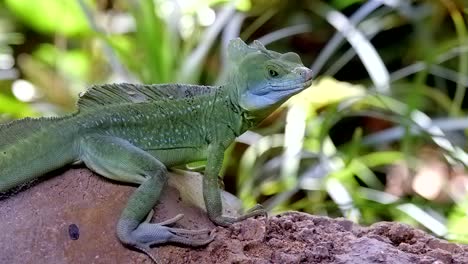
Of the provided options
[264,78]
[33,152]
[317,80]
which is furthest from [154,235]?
[317,80]

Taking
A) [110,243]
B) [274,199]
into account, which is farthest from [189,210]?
[274,199]

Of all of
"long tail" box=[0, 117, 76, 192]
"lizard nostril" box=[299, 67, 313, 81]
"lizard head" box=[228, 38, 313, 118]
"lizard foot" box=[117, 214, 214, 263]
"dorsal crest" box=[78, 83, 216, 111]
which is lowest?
"long tail" box=[0, 117, 76, 192]

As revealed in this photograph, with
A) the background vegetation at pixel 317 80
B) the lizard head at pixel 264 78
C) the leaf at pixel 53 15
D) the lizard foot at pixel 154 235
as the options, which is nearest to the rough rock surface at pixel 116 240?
the lizard foot at pixel 154 235

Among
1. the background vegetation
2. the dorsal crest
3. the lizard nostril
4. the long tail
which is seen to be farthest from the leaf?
the lizard nostril

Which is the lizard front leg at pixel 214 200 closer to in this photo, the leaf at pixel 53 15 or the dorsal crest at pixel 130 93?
the dorsal crest at pixel 130 93

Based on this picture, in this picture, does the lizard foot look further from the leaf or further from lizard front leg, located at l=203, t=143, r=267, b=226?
the leaf

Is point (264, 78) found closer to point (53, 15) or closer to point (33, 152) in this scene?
point (33, 152)
